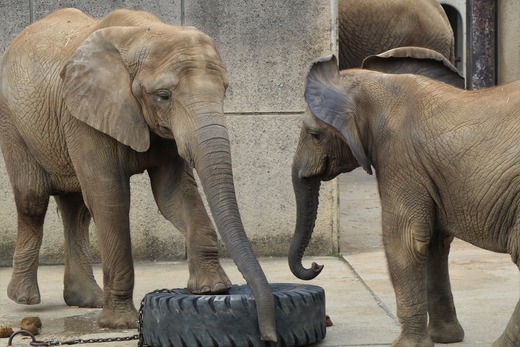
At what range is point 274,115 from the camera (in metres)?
10.3

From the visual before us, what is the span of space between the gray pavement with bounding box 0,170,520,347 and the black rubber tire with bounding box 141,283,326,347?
303 millimetres

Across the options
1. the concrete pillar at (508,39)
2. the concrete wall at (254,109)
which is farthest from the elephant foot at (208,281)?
the concrete pillar at (508,39)

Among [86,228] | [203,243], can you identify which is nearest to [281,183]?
[86,228]

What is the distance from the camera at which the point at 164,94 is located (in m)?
7.04

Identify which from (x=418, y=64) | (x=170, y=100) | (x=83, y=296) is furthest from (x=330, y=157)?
(x=83, y=296)

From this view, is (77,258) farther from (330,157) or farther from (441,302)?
(441,302)

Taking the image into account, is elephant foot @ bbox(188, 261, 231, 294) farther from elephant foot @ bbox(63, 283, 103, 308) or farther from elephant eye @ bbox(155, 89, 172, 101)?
elephant foot @ bbox(63, 283, 103, 308)

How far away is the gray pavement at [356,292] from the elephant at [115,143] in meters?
0.28

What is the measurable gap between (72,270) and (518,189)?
3.40 metres

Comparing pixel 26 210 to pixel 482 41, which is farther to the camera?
pixel 482 41

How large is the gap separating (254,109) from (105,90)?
302 centimetres

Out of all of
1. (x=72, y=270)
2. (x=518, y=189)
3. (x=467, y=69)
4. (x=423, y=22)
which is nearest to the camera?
(x=518, y=189)

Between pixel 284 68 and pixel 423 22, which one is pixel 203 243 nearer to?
pixel 284 68

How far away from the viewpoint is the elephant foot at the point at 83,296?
850 centimetres
